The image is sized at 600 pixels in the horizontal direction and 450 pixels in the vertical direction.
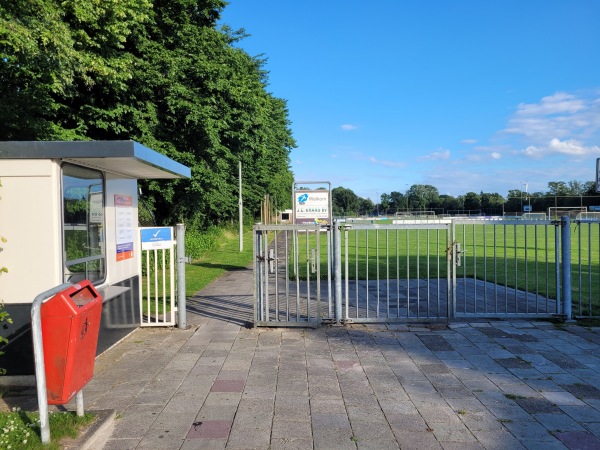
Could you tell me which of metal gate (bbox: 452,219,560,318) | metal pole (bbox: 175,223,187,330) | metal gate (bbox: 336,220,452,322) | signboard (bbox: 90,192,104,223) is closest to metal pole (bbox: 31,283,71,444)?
signboard (bbox: 90,192,104,223)

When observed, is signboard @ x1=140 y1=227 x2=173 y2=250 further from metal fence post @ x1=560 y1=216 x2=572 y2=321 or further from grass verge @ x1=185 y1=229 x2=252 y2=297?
metal fence post @ x1=560 y1=216 x2=572 y2=321

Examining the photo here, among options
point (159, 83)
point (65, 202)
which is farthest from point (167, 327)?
point (159, 83)

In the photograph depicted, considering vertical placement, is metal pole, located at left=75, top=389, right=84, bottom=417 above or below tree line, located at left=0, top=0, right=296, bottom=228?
below

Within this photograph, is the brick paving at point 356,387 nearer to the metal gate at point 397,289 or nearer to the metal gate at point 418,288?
the metal gate at point 418,288

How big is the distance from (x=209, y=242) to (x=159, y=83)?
966cm

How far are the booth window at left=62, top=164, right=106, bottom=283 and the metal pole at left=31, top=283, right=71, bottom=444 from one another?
2131 millimetres

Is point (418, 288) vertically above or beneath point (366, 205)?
beneath

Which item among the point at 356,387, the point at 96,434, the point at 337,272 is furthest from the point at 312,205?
the point at 96,434

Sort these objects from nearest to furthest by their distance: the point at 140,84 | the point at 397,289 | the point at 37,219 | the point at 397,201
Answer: the point at 37,219, the point at 397,289, the point at 140,84, the point at 397,201

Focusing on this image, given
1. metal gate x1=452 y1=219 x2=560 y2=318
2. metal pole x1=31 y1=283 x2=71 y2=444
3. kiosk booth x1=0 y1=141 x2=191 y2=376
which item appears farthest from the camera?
metal gate x1=452 y1=219 x2=560 y2=318

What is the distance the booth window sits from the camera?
5355 mm

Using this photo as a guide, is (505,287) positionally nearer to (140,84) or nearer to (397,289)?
(397,289)

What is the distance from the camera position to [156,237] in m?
7.51

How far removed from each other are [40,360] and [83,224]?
2.97 m
